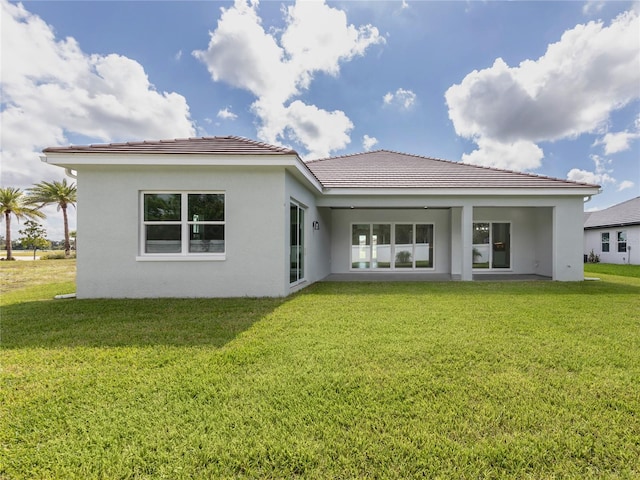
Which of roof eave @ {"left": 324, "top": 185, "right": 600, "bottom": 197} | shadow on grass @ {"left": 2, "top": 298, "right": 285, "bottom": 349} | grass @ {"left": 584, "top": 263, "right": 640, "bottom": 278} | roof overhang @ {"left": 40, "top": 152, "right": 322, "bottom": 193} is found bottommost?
shadow on grass @ {"left": 2, "top": 298, "right": 285, "bottom": 349}

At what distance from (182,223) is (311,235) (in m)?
4.61

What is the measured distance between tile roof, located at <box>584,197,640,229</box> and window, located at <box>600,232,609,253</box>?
2.80 feet

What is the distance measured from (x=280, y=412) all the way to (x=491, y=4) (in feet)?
63.0

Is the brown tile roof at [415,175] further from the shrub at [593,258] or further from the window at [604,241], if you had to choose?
the window at [604,241]

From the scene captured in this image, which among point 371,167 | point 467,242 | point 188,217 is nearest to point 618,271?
point 467,242

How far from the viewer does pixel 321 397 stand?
3.31 meters

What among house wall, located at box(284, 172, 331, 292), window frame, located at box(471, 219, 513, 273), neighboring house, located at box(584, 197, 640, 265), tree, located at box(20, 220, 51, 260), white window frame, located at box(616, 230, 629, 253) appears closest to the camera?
house wall, located at box(284, 172, 331, 292)

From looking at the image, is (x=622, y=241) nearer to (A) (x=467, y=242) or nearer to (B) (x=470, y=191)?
(A) (x=467, y=242)

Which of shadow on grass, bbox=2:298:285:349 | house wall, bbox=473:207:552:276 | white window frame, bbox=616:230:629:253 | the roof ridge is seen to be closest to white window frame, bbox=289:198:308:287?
the roof ridge

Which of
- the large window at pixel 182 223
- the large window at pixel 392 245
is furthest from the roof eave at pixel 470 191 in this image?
the large window at pixel 182 223

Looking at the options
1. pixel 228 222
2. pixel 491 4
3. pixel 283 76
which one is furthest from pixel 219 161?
pixel 491 4

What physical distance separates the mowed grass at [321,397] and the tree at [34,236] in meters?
40.1

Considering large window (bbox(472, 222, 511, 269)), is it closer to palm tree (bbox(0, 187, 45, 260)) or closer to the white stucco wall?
the white stucco wall

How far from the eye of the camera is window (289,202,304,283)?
9.98m
